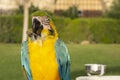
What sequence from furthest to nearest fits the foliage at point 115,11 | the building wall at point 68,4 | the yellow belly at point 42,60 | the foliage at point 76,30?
the building wall at point 68,4, the foliage at point 115,11, the foliage at point 76,30, the yellow belly at point 42,60

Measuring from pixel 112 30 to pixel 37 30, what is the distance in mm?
22947

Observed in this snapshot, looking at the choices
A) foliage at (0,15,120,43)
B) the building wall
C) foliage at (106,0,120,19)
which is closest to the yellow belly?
foliage at (0,15,120,43)

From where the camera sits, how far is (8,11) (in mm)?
41969

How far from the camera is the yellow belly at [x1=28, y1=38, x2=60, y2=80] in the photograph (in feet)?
14.5

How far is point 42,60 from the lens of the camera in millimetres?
4438

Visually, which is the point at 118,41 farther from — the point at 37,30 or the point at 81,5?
the point at 37,30

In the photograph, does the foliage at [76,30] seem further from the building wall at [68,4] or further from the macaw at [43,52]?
the macaw at [43,52]

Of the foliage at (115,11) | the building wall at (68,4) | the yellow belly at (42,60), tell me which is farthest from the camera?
the building wall at (68,4)

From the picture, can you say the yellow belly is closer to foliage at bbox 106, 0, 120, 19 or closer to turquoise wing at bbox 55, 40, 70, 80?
turquoise wing at bbox 55, 40, 70, 80

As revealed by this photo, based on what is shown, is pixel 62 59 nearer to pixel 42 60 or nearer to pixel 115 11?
pixel 42 60

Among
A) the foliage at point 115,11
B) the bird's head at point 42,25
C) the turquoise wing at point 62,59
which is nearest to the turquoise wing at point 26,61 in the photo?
the bird's head at point 42,25

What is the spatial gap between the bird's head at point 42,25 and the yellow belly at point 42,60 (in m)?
0.09

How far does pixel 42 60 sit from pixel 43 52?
84mm

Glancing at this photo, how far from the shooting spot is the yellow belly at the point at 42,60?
174 inches
